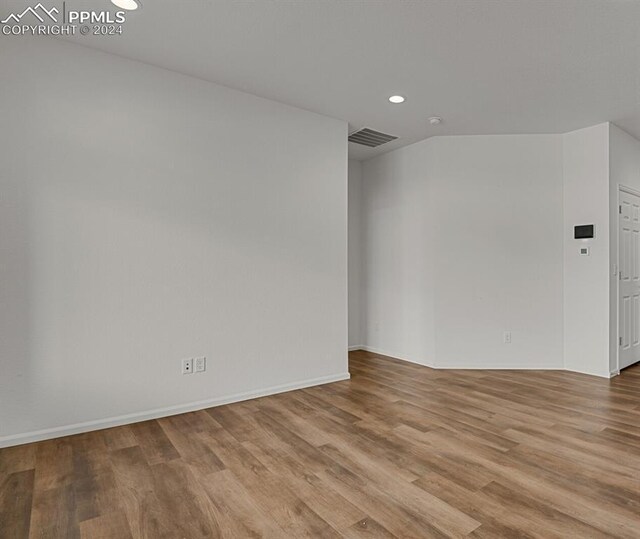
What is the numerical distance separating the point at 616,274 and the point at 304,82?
3860 millimetres

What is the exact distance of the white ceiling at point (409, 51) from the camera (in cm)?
231

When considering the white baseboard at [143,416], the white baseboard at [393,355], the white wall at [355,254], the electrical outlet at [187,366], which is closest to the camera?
the white baseboard at [143,416]

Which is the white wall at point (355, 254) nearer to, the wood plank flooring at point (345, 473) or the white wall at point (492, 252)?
the white wall at point (492, 252)

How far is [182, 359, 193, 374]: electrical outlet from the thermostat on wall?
424cm

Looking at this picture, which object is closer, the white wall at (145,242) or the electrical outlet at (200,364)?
the white wall at (145,242)

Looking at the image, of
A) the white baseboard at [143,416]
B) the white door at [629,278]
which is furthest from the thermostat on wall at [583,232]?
the white baseboard at [143,416]

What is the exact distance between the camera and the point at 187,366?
308cm

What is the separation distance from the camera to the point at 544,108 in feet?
12.2

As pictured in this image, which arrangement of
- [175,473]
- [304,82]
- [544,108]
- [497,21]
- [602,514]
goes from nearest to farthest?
[602,514]
[175,473]
[497,21]
[304,82]
[544,108]

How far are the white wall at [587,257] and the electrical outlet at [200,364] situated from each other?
13.0ft

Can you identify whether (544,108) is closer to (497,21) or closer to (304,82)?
(497,21)

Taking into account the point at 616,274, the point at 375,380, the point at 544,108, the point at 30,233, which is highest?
the point at 544,108

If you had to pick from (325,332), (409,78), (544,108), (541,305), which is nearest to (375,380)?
(325,332)

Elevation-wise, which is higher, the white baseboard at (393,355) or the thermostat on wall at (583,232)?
the thermostat on wall at (583,232)
